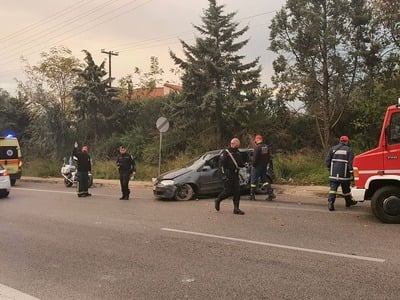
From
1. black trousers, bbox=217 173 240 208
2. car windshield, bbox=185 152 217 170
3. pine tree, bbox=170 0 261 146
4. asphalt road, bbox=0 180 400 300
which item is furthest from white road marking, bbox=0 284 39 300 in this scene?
pine tree, bbox=170 0 261 146

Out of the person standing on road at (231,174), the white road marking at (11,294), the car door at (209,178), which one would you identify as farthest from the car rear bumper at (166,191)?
the white road marking at (11,294)

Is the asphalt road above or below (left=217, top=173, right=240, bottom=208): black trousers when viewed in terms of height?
below

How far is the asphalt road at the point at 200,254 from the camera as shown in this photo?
532cm

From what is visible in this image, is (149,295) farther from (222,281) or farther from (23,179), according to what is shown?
A: (23,179)

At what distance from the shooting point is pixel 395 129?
29.9ft

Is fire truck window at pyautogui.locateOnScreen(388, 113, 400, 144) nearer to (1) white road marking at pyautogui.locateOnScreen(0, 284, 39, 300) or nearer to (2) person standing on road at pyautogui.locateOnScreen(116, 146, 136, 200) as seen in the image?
(1) white road marking at pyautogui.locateOnScreen(0, 284, 39, 300)

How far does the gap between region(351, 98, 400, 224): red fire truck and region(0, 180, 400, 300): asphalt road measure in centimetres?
35

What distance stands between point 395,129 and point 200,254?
4.63 m

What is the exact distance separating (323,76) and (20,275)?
17097mm

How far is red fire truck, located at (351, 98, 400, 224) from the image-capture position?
9.15 m

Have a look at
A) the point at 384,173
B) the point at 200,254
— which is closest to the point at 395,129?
the point at 384,173

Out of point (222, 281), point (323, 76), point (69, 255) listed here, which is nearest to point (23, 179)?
point (323, 76)

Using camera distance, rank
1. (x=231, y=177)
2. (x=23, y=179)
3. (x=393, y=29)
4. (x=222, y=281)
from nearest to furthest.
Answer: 1. (x=222, y=281)
2. (x=231, y=177)
3. (x=393, y=29)
4. (x=23, y=179)

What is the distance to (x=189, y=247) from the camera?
24.6 ft
